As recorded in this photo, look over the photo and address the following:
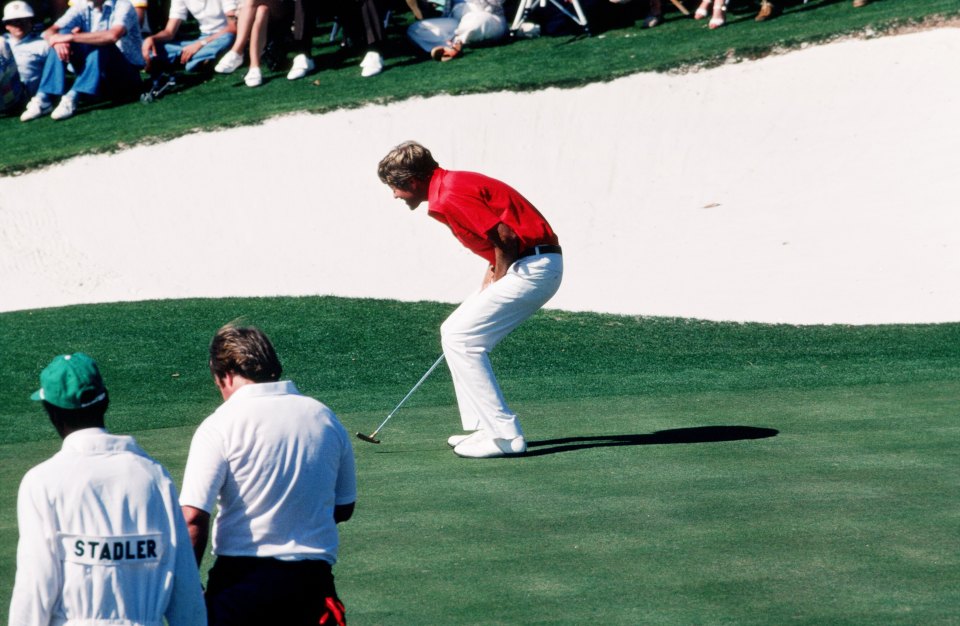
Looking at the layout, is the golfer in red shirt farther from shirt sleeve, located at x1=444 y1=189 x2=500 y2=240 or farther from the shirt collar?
the shirt collar

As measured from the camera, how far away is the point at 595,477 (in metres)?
7.39

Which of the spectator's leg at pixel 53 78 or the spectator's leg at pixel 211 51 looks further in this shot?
the spectator's leg at pixel 211 51

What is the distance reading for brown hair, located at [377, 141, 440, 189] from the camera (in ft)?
25.2

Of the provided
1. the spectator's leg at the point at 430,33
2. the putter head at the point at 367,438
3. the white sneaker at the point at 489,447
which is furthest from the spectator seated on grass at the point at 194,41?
the white sneaker at the point at 489,447

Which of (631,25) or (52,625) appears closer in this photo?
(52,625)

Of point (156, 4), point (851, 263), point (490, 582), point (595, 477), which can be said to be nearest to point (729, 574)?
point (490, 582)

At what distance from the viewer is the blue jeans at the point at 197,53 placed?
21.0 metres

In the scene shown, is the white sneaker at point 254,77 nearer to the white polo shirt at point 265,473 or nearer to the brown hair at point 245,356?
the brown hair at point 245,356

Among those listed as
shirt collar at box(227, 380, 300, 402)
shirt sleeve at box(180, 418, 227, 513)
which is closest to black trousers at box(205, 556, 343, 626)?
shirt sleeve at box(180, 418, 227, 513)

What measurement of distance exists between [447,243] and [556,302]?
2012 mm

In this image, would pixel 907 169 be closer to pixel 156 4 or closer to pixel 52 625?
pixel 156 4

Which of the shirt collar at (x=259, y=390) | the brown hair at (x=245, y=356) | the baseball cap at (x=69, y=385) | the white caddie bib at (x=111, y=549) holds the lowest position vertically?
the white caddie bib at (x=111, y=549)

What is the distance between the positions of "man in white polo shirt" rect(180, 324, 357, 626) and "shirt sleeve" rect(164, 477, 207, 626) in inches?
14.2

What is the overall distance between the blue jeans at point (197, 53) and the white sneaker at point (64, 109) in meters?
1.46
